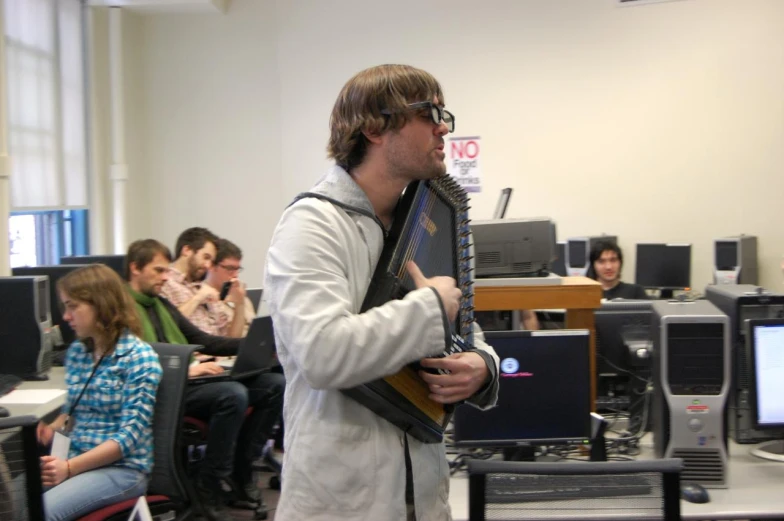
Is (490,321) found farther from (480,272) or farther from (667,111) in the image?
(667,111)

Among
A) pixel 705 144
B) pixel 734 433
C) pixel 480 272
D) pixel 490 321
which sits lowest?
pixel 734 433

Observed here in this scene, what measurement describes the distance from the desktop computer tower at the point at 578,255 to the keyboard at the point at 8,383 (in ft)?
13.1

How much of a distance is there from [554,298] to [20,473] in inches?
69.4

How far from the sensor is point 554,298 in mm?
2803

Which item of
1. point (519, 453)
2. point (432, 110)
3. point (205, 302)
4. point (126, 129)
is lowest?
point (519, 453)

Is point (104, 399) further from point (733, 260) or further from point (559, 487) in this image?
point (733, 260)

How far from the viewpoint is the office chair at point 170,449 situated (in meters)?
3.00

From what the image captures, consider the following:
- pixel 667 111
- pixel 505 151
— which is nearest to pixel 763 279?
pixel 667 111

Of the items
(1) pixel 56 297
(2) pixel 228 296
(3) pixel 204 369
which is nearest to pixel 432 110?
(3) pixel 204 369

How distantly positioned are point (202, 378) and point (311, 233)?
9.93 ft

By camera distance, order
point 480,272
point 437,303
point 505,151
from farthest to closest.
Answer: point 505,151 < point 480,272 < point 437,303

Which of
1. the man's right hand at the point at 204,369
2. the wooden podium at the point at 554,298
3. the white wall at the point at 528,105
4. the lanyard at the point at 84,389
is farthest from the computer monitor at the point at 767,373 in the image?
the white wall at the point at 528,105

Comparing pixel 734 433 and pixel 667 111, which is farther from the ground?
pixel 667 111

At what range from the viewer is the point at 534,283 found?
284cm
